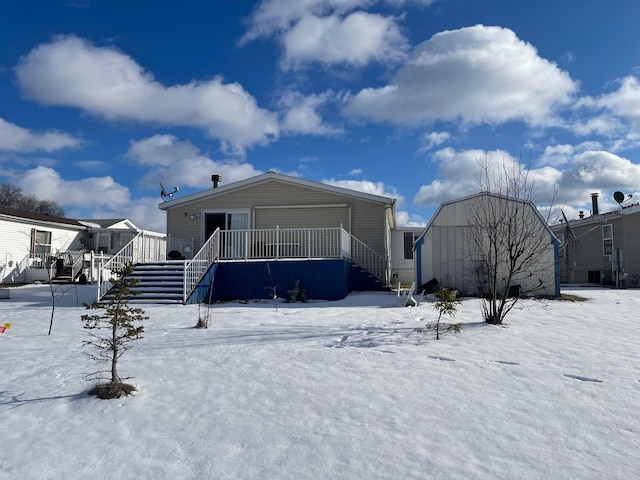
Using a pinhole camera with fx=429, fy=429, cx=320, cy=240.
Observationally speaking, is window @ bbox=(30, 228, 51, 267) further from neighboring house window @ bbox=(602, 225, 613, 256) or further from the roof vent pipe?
the roof vent pipe

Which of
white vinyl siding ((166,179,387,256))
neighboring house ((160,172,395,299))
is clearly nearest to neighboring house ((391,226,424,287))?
neighboring house ((160,172,395,299))

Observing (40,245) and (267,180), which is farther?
(40,245)

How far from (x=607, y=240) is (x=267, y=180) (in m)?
16.0

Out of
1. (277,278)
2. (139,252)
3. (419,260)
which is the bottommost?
(277,278)

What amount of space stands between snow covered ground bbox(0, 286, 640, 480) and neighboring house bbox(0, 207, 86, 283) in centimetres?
1596

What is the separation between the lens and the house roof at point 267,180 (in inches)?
610

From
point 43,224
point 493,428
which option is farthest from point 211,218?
point 493,428

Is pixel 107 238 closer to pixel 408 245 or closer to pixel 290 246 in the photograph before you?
pixel 290 246

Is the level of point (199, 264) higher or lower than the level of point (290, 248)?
lower

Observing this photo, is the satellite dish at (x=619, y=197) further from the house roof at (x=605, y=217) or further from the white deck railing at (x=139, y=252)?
the white deck railing at (x=139, y=252)

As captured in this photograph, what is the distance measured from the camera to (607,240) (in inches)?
789

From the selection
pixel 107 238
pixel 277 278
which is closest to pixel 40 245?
pixel 107 238

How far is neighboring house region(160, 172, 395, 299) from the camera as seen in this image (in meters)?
12.7

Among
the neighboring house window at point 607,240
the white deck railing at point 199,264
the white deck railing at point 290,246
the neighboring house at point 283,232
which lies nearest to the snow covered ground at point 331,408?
the white deck railing at point 199,264
